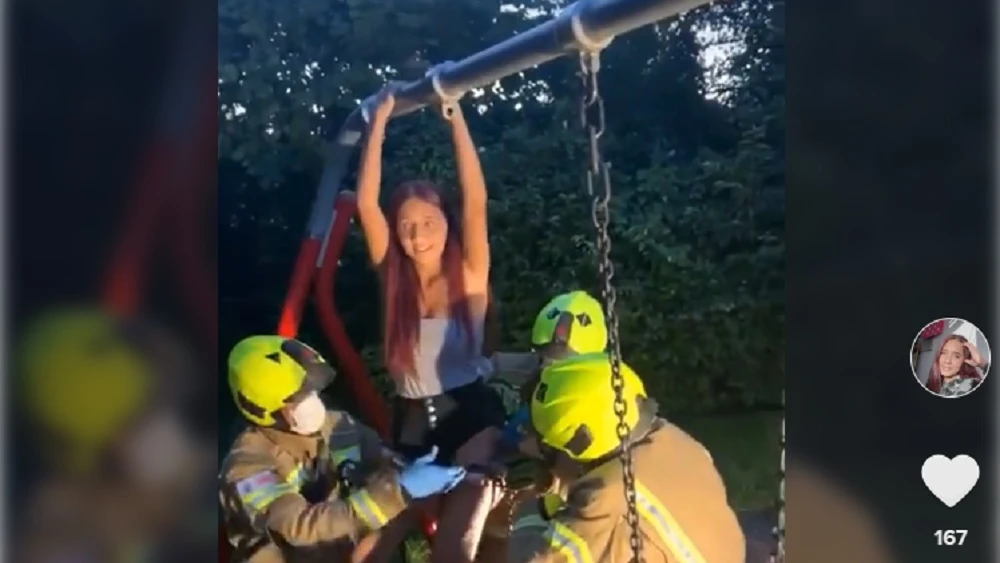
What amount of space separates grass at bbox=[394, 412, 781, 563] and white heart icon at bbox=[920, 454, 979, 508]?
0.29 meters

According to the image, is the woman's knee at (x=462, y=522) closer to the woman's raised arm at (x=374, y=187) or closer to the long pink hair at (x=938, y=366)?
the woman's raised arm at (x=374, y=187)

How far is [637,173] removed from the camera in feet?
5.98

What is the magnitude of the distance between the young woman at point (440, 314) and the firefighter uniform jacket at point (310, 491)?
0.28 feet

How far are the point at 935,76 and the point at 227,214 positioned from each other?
4.38 feet

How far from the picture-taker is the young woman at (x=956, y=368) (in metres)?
1.87

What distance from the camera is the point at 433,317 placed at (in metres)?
1.85

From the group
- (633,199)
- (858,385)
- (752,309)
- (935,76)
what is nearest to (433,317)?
(633,199)

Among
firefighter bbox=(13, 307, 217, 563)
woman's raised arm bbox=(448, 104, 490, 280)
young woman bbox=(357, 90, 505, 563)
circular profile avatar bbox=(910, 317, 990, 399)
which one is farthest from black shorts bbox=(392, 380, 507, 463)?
circular profile avatar bbox=(910, 317, 990, 399)

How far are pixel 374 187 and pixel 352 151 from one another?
0.26 ft

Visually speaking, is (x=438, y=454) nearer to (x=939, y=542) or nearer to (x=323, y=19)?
(x=323, y=19)

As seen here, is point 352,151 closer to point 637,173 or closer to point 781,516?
point 637,173

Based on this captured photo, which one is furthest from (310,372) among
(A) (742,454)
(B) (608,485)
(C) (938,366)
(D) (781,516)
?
(C) (938,366)

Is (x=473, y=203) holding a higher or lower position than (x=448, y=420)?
higher


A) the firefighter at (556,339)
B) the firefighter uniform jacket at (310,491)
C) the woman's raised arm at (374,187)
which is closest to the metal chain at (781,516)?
the firefighter at (556,339)
